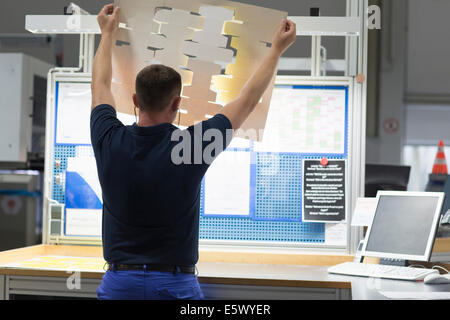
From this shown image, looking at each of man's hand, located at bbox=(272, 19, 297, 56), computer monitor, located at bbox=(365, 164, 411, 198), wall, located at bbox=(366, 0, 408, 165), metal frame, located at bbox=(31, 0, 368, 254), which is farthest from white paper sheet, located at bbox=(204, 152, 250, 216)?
wall, located at bbox=(366, 0, 408, 165)

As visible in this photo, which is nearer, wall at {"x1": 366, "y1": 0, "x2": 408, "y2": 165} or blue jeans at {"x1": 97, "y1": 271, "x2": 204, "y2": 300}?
blue jeans at {"x1": 97, "y1": 271, "x2": 204, "y2": 300}

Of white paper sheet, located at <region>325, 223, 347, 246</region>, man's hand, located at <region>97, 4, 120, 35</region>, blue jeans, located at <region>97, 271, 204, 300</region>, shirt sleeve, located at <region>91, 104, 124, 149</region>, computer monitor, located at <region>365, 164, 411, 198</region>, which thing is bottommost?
blue jeans, located at <region>97, 271, 204, 300</region>

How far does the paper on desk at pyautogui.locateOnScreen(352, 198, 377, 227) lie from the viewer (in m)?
2.26

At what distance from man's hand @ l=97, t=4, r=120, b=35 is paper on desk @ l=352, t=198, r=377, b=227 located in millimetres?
1222

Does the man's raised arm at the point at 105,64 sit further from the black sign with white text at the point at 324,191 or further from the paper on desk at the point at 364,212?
the paper on desk at the point at 364,212

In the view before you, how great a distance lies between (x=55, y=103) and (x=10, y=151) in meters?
1.51

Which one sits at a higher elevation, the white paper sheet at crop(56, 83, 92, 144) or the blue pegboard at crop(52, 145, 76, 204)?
the white paper sheet at crop(56, 83, 92, 144)

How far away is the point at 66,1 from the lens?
247 inches

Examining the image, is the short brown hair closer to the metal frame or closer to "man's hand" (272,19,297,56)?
"man's hand" (272,19,297,56)

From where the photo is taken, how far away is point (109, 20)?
191 centimetres

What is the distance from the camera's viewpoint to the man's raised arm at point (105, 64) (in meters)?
1.70
